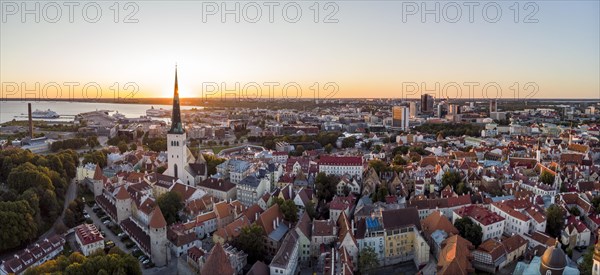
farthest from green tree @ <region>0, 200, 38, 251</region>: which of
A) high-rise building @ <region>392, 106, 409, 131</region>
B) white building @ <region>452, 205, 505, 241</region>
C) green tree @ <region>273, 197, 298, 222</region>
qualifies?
high-rise building @ <region>392, 106, 409, 131</region>

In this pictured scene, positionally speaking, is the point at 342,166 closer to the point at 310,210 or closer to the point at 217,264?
the point at 310,210

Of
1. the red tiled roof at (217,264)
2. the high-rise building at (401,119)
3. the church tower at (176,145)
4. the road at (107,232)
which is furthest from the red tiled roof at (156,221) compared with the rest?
the high-rise building at (401,119)

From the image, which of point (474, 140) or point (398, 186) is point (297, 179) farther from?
point (474, 140)

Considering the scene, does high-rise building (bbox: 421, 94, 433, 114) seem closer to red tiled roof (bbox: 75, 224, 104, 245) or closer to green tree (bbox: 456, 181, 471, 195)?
green tree (bbox: 456, 181, 471, 195)

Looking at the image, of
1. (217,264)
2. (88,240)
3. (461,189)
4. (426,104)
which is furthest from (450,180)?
(426,104)

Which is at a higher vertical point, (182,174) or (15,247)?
(182,174)

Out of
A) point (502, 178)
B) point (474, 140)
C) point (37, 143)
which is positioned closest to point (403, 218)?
point (502, 178)
